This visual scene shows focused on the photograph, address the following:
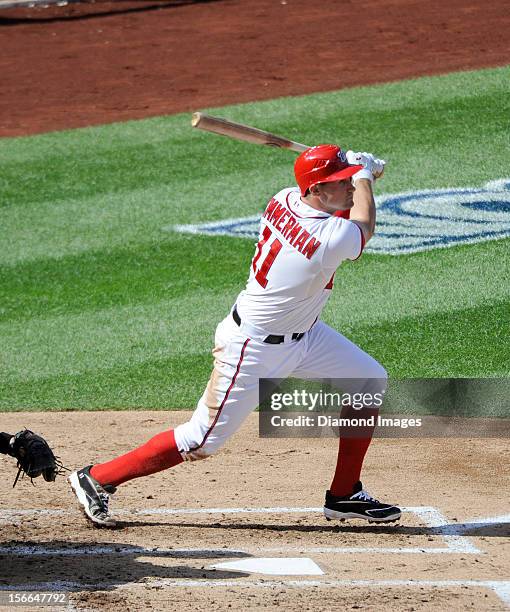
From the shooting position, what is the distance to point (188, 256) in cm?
962

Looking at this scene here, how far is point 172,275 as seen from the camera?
929 centimetres

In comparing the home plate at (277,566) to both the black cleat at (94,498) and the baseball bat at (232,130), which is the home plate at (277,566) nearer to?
the black cleat at (94,498)

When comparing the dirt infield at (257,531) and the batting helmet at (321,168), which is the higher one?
the batting helmet at (321,168)

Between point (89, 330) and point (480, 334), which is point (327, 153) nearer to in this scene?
point (480, 334)

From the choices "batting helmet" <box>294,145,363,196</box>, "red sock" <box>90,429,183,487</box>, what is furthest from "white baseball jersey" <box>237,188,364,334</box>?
"red sock" <box>90,429,183,487</box>

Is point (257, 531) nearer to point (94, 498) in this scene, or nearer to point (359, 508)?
point (359, 508)

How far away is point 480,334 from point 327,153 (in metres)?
3.28

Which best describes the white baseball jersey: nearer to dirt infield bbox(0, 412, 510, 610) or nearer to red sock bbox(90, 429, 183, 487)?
red sock bbox(90, 429, 183, 487)

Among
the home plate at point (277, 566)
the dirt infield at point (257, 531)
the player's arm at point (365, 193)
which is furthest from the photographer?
the player's arm at point (365, 193)

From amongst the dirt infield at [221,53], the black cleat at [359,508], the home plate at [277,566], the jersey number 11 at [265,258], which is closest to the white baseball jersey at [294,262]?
the jersey number 11 at [265,258]

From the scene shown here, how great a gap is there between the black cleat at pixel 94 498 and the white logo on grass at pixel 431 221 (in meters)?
4.69

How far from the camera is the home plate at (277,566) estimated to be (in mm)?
4703

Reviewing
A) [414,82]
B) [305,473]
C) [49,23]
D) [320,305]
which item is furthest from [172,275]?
[49,23]

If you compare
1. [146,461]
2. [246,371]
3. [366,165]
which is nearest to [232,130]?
[366,165]
